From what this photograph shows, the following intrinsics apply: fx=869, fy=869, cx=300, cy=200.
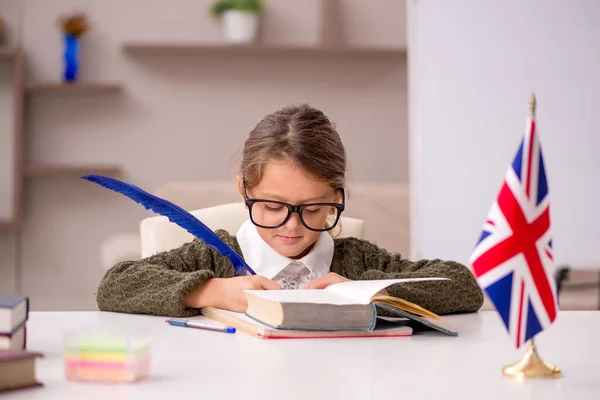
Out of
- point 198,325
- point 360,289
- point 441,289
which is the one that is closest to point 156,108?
point 441,289

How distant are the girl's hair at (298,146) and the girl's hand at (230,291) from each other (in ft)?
1.27

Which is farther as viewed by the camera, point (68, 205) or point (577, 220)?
point (68, 205)

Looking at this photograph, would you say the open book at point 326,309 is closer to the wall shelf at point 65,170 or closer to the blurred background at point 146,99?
the blurred background at point 146,99

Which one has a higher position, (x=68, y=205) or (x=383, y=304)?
(x=68, y=205)

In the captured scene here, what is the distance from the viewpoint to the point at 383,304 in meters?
1.19

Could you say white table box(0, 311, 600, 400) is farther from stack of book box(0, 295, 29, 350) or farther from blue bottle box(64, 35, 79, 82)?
blue bottle box(64, 35, 79, 82)

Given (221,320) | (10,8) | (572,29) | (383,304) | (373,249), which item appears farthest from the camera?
(10,8)

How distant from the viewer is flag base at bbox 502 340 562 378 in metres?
0.92

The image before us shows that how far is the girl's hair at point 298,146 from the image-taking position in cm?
179

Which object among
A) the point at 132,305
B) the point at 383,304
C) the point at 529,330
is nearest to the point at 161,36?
the point at 132,305

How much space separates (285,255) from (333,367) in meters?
0.80

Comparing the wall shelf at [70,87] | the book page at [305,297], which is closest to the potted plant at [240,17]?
the wall shelf at [70,87]

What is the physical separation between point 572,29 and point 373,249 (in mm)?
1805

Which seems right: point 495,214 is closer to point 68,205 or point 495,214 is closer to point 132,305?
point 132,305
